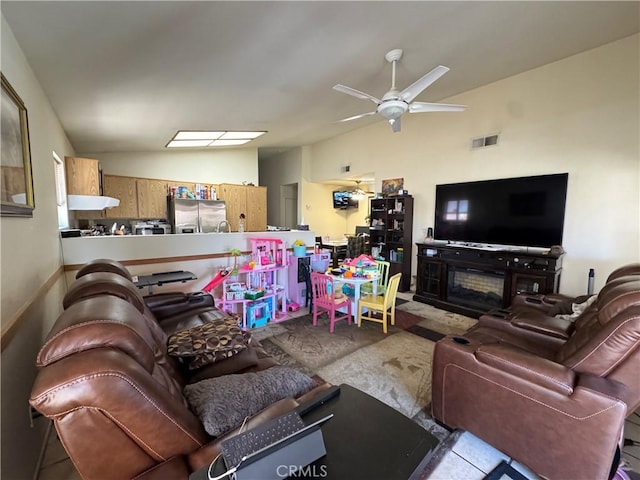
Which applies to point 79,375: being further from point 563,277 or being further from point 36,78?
point 563,277

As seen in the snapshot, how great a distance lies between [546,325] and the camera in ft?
7.46

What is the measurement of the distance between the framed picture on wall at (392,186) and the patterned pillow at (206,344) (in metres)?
4.51

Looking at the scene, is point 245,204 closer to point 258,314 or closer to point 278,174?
point 278,174

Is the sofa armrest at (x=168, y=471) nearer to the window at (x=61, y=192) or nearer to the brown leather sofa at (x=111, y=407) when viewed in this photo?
the brown leather sofa at (x=111, y=407)

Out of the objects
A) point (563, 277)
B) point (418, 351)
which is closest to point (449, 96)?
point (563, 277)

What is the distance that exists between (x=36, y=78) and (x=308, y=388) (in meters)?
2.93

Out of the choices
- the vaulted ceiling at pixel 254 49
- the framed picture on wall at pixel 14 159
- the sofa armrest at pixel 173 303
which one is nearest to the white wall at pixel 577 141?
the vaulted ceiling at pixel 254 49

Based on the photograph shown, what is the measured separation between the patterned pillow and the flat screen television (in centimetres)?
390

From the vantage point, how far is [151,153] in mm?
5680

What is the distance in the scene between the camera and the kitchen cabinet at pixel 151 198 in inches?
212

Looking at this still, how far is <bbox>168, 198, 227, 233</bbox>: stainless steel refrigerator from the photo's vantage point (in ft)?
18.1

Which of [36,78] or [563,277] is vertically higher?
[36,78]

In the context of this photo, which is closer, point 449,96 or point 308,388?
point 308,388

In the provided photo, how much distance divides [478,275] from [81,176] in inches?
218
